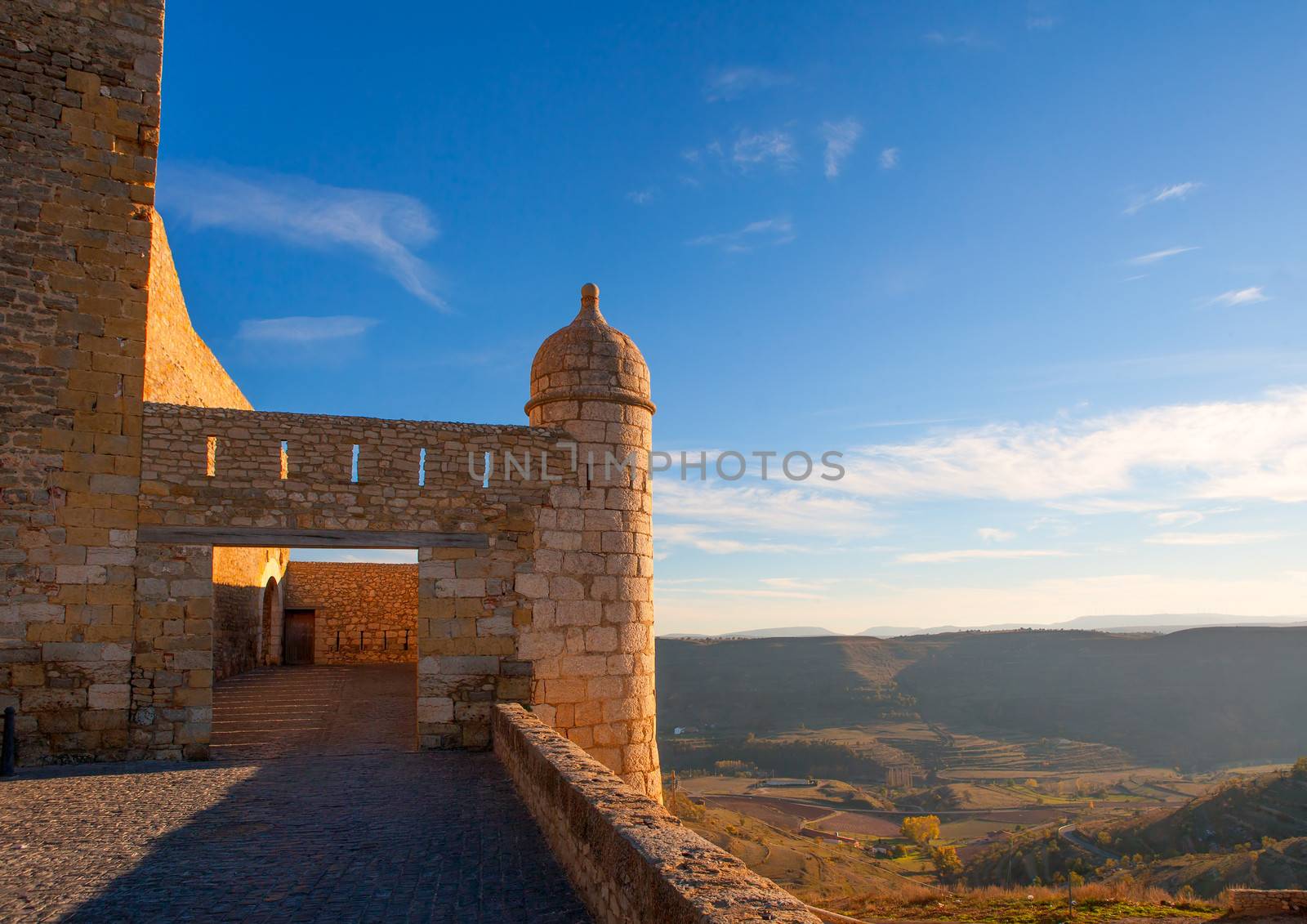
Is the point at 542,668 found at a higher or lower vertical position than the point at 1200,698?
higher

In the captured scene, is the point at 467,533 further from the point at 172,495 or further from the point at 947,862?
the point at 947,862

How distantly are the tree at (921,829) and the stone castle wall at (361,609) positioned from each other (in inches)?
1776

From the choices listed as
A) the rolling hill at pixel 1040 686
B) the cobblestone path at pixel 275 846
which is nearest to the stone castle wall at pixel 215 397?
the cobblestone path at pixel 275 846

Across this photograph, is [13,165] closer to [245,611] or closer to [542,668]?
[542,668]

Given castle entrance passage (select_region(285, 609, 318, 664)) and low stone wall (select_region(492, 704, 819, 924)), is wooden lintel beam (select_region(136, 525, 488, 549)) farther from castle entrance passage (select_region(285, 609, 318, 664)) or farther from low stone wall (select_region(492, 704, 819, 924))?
castle entrance passage (select_region(285, 609, 318, 664))

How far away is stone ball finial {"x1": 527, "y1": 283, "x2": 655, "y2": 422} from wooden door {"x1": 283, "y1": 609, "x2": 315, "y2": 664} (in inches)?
479

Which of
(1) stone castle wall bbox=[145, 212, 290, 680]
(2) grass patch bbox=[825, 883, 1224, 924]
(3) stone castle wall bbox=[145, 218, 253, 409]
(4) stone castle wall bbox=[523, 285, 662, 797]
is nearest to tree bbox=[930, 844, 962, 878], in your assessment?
(2) grass patch bbox=[825, 883, 1224, 924]

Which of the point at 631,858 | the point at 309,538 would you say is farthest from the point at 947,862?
the point at 631,858

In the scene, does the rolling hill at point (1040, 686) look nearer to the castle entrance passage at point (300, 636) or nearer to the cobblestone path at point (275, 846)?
the castle entrance passage at point (300, 636)

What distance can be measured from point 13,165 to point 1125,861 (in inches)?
1904

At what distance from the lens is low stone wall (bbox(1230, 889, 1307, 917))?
17.4 meters

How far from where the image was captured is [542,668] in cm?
975

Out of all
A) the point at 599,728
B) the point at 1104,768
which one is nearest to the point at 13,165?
the point at 599,728

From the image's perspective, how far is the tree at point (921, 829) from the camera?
176 ft
